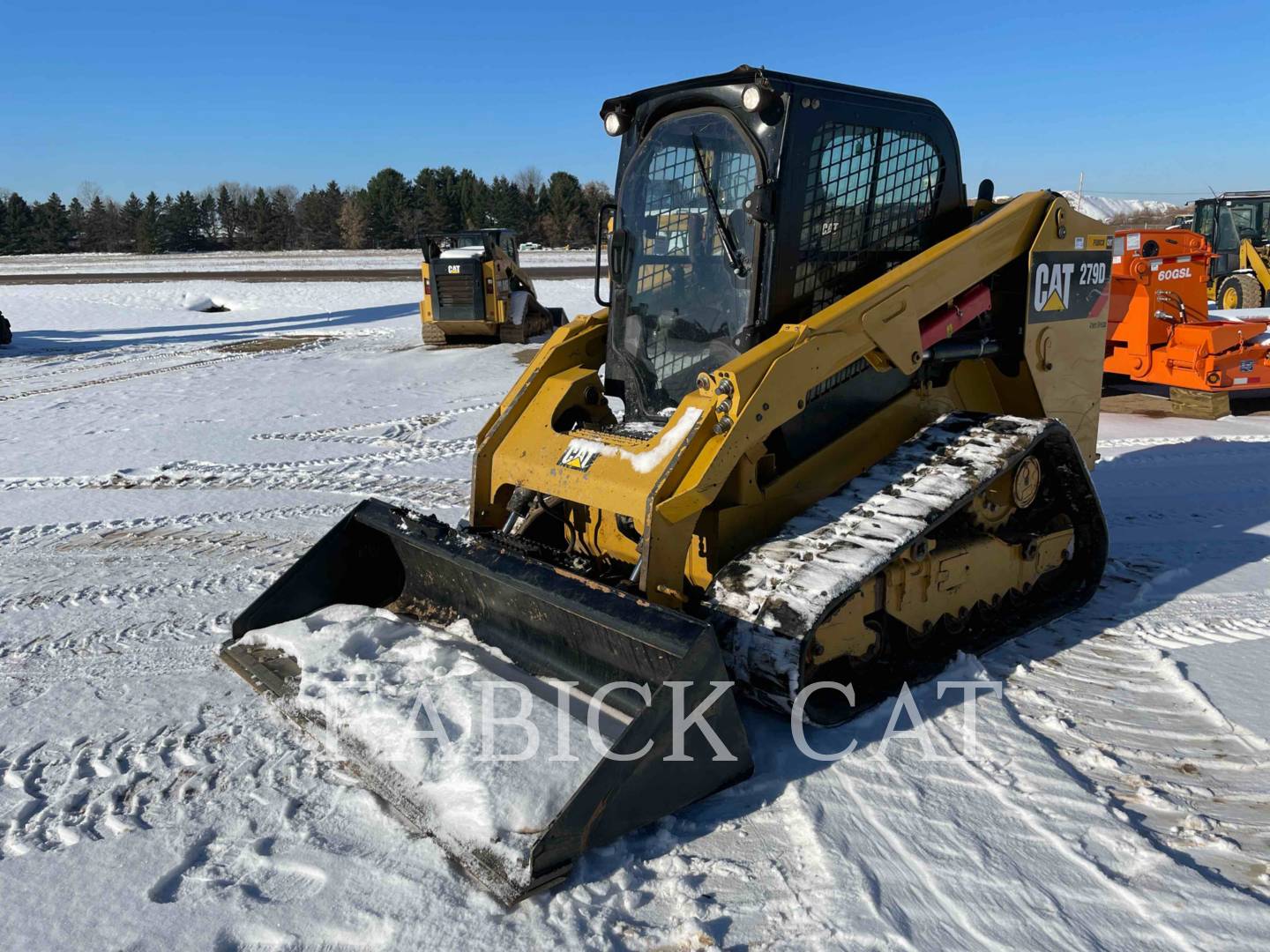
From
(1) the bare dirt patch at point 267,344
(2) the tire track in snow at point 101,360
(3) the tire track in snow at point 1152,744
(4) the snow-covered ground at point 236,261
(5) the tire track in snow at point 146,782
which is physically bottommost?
(5) the tire track in snow at point 146,782

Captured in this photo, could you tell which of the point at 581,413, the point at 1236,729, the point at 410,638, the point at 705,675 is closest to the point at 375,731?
the point at 410,638

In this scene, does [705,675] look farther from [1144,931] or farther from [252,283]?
[252,283]

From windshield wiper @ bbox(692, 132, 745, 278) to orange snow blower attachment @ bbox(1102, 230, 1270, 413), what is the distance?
24.6 ft

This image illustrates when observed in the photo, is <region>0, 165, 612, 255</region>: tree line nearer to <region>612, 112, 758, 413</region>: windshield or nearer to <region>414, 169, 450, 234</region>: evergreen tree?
<region>414, 169, 450, 234</region>: evergreen tree

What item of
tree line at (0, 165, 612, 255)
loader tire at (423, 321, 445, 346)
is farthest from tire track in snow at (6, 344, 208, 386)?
tree line at (0, 165, 612, 255)

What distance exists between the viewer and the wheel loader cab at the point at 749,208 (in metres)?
4.26

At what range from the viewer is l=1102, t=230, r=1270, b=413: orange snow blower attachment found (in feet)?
33.9

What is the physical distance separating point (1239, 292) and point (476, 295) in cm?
1244

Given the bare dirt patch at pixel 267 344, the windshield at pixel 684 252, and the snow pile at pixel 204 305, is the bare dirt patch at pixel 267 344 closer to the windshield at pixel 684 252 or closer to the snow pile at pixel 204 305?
the snow pile at pixel 204 305

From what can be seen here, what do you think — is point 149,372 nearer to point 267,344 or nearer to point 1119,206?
point 267,344

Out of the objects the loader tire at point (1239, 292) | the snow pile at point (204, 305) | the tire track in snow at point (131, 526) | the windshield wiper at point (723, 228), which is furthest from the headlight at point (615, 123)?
the snow pile at point (204, 305)

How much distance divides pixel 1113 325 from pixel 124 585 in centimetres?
1019

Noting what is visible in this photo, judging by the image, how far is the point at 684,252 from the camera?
468cm

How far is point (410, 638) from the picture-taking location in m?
4.17
